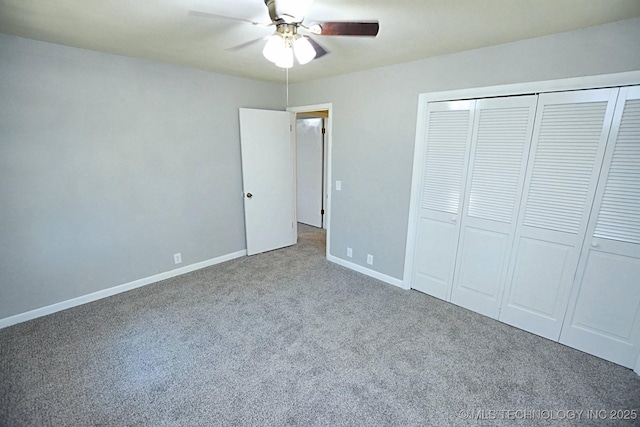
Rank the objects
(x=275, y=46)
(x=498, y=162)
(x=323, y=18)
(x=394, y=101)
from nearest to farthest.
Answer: (x=275, y=46), (x=323, y=18), (x=498, y=162), (x=394, y=101)

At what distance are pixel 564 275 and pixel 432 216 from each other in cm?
111

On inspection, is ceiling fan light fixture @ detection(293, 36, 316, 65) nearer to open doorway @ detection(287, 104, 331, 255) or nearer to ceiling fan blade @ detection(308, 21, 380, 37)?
ceiling fan blade @ detection(308, 21, 380, 37)

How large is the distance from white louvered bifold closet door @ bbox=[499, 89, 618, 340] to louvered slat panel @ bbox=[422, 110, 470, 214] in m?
0.53

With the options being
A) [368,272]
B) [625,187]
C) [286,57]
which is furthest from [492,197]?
[286,57]

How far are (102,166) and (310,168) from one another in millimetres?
3323

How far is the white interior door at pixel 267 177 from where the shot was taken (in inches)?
147

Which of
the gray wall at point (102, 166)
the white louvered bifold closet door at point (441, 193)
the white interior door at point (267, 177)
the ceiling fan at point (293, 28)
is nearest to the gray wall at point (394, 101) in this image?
the white louvered bifold closet door at point (441, 193)

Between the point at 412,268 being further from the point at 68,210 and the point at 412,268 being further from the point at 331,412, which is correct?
the point at 68,210

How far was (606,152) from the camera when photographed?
1.95 m

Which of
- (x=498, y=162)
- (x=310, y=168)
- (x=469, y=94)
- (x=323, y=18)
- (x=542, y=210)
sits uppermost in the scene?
(x=323, y=18)

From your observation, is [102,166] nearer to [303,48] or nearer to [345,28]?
[303,48]

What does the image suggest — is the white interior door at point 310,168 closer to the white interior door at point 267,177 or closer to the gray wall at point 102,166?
the white interior door at point 267,177

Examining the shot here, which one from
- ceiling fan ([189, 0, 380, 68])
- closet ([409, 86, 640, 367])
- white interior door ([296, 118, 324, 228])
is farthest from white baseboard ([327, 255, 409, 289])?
ceiling fan ([189, 0, 380, 68])

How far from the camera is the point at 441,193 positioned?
2.78m
